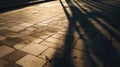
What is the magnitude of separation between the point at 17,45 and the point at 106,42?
2.58 m

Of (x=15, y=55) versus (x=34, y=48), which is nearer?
(x=15, y=55)

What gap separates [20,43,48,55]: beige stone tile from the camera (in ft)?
11.2

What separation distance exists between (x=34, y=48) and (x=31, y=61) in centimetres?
65

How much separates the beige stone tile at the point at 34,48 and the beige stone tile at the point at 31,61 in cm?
25

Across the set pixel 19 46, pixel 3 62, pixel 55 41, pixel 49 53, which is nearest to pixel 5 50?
pixel 19 46

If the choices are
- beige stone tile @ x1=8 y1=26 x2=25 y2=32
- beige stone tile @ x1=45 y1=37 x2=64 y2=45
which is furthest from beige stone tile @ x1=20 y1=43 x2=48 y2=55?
beige stone tile @ x1=8 y1=26 x2=25 y2=32

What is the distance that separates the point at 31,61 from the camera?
3.02 meters

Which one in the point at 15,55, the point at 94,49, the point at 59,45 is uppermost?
the point at 15,55

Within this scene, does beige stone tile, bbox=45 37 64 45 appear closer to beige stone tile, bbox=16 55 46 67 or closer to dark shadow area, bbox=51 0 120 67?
dark shadow area, bbox=51 0 120 67

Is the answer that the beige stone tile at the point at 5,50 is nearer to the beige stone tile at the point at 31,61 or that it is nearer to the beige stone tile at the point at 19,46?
the beige stone tile at the point at 19,46

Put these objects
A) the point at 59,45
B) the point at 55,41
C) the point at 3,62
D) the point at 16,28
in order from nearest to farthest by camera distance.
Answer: the point at 3,62 → the point at 59,45 → the point at 55,41 → the point at 16,28

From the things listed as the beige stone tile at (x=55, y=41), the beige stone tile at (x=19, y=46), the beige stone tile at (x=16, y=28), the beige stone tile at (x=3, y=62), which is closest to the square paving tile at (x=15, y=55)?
the beige stone tile at (x=3, y=62)

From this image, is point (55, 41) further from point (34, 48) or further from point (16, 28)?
point (16, 28)

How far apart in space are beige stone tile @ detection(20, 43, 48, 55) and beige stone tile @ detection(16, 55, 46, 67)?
0.25 meters
